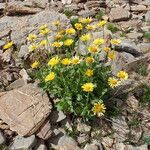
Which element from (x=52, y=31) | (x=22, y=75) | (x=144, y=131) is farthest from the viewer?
(x=52, y=31)

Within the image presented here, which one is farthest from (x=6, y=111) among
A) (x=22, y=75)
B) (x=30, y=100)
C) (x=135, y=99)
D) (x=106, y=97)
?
(x=135, y=99)

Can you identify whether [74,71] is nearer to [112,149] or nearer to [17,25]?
[112,149]

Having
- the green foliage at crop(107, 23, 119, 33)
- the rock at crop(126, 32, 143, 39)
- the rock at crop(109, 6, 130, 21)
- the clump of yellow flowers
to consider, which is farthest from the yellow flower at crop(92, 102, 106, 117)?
the rock at crop(109, 6, 130, 21)

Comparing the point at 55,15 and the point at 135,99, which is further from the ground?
the point at 55,15

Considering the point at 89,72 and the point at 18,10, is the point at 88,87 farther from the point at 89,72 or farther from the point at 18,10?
the point at 18,10

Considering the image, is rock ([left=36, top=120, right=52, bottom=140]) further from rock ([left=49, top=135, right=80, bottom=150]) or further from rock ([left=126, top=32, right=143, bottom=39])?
rock ([left=126, top=32, right=143, bottom=39])

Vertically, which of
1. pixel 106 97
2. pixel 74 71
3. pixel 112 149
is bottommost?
pixel 112 149

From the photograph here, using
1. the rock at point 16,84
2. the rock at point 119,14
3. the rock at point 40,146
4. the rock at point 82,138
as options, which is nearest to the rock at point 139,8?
the rock at point 119,14
